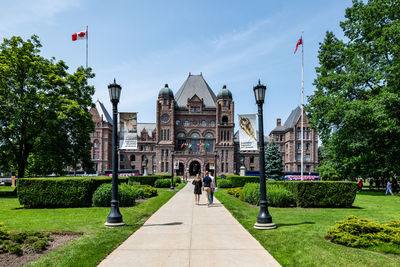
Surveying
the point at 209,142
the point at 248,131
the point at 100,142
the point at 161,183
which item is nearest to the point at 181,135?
the point at 209,142

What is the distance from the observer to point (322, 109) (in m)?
27.8

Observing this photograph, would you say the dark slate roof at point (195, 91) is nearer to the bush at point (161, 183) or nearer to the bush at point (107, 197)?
the bush at point (161, 183)

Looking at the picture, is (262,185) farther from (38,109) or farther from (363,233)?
(38,109)

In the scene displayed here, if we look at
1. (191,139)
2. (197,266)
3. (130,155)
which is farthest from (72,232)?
(130,155)

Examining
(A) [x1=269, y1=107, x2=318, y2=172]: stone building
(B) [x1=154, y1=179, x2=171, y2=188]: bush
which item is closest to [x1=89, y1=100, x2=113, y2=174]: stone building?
(B) [x1=154, y1=179, x2=171, y2=188]: bush

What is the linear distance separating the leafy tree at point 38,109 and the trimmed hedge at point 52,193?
873 cm

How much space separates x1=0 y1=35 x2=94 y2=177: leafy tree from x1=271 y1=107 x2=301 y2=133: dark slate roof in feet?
207

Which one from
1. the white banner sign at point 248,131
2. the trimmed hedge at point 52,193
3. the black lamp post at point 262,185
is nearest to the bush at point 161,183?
the trimmed hedge at point 52,193

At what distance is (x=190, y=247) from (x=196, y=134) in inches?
2688

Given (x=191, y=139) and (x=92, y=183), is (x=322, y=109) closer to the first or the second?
(x=92, y=183)

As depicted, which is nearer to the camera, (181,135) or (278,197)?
(278,197)

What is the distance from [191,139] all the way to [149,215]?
204 feet

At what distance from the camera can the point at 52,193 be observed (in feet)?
49.9

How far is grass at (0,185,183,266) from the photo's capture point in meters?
6.29
